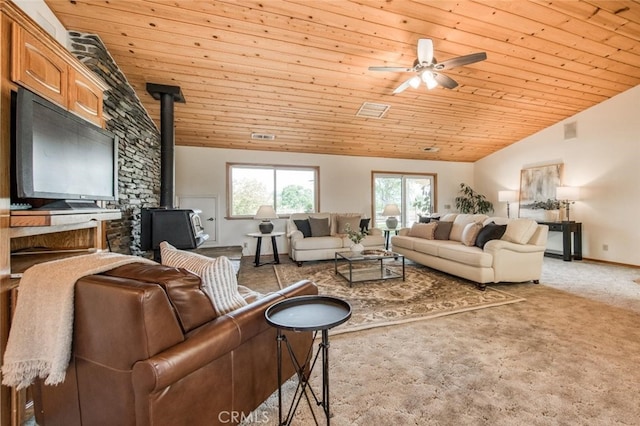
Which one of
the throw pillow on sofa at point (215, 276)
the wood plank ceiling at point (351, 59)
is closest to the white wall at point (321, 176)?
the wood plank ceiling at point (351, 59)

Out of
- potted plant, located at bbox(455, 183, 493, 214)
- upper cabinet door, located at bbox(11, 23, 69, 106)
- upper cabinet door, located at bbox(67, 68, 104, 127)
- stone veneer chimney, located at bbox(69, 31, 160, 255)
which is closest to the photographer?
upper cabinet door, located at bbox(11, 23, 69, 106)

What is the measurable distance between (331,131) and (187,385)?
15.8ft

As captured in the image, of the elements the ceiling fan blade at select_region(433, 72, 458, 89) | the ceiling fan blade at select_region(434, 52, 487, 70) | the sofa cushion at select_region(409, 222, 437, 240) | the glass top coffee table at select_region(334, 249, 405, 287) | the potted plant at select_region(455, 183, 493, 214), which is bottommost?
the glass top coffee table at select_region(334, 249, 405, 287)

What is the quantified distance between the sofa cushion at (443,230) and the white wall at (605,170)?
8.65ft

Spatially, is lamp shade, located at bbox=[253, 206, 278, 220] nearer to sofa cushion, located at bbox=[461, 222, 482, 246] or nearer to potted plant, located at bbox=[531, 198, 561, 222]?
sofa cushion, located at bbox=[461, 222, 482, 246]

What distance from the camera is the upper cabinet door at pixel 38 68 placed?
4.35ft

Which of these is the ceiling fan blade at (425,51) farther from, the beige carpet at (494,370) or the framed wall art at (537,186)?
the framed wall art at (537,186)

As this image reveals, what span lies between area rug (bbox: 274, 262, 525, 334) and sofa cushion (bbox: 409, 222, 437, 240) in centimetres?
65

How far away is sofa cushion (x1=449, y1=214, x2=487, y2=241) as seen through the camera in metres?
4.25

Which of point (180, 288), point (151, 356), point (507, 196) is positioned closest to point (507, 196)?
point (507, 196)

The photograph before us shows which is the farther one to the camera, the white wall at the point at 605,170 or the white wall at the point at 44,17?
the white wall at the point at 605,170

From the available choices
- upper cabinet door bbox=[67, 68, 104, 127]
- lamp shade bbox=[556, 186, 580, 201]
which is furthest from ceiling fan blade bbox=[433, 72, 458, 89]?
lamp shade bbox=[556, 186, 580, 201]

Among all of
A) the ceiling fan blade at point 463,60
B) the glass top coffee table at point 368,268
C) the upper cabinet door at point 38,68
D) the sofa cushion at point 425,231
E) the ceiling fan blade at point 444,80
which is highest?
the ceiling fan blade at point 463,60

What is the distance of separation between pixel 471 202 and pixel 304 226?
184 inches
